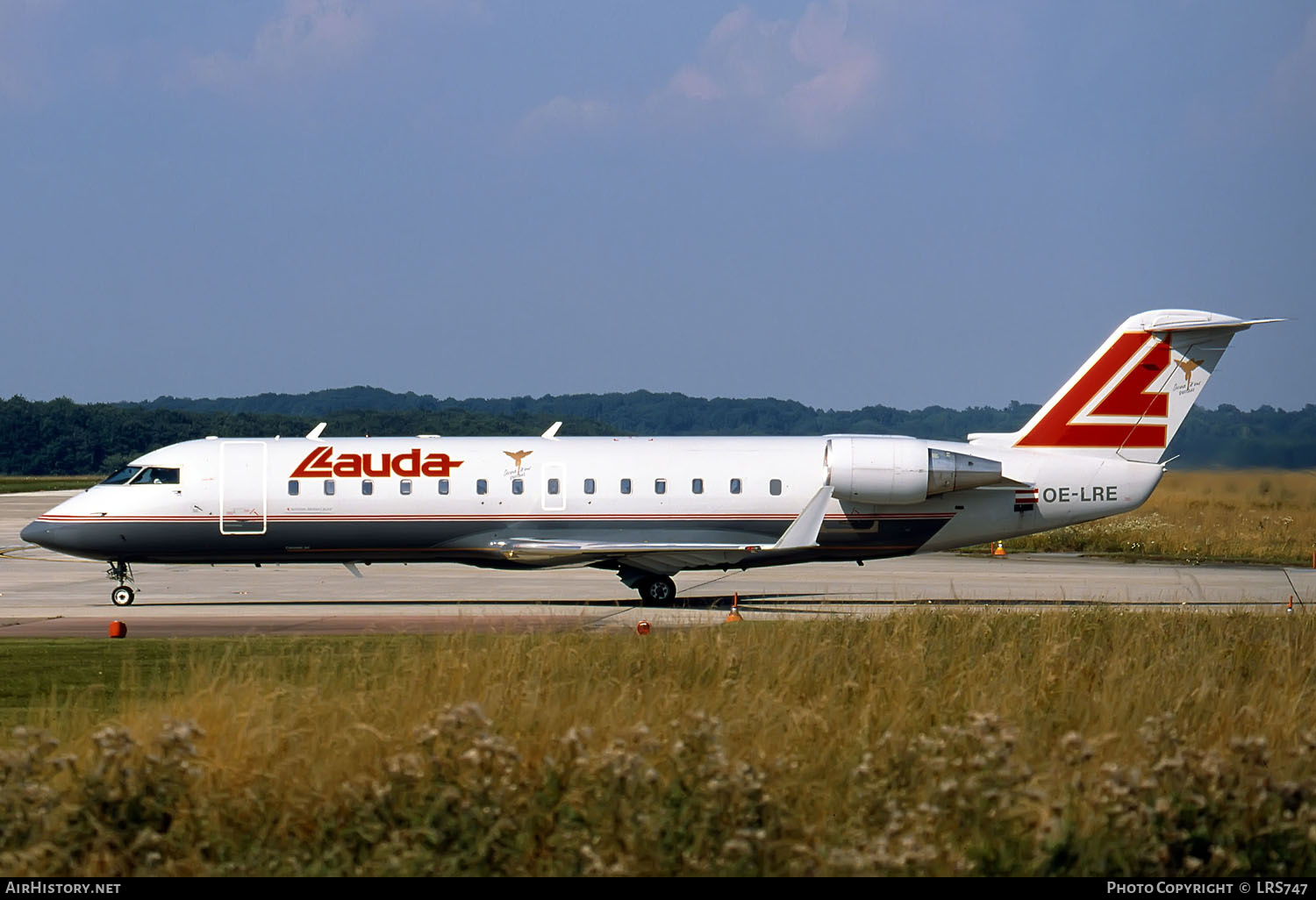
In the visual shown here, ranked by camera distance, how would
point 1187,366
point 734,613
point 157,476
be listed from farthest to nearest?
point 157,476 < point 1187,366 < point 734,613

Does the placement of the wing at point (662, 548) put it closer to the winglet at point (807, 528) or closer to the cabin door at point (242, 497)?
the winglet at point (807, 528)

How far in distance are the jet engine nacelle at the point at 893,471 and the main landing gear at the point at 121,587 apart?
1344 centimetres

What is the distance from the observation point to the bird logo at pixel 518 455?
26.3 metres

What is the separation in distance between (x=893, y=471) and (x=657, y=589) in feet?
16.0

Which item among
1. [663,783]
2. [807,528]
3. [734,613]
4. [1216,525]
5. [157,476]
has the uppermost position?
[157,476]

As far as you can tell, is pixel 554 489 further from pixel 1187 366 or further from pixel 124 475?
pixel 1187 366

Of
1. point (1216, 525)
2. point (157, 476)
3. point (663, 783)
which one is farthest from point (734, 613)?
point (1216, 525)

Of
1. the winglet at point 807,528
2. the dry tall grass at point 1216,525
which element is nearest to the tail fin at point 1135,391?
the winglet at point 807,528

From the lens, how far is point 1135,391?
26422 mm

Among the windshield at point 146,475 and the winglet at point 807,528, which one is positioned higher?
the windshield at point 146,475

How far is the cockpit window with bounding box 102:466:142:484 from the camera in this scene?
2709cm

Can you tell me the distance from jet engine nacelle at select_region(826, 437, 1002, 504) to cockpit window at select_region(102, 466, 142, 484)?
43.4ft

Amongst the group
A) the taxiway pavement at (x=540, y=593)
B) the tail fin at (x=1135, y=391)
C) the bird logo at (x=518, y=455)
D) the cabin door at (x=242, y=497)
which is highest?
the tail fin at (x=1135, y=391)
